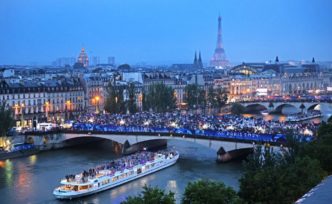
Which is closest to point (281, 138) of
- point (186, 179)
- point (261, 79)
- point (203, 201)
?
point (186, 179)

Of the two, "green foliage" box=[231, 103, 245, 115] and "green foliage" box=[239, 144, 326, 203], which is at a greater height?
"green foliage" box=[231, 103, 245, 115]

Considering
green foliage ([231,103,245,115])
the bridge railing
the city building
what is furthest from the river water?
green foliage ([231,103,245,115])

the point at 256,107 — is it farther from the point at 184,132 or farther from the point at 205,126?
the point at 184,132

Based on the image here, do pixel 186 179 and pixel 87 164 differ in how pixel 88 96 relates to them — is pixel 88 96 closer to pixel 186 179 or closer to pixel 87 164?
pixel 87 164

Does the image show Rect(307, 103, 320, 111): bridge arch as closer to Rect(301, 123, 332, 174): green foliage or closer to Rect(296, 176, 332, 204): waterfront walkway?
Rect(301, 123, 332, 174): green foliage

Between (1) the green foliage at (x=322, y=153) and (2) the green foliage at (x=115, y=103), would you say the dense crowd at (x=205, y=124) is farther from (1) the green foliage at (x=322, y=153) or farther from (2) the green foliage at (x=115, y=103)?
(1) the green foliage at (x=322, y=153)

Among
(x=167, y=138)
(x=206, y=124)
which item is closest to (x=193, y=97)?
(x=206, y=124)

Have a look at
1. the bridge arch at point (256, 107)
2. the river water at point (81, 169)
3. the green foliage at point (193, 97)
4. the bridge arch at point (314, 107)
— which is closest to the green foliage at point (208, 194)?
the river water at point (81, 169)
